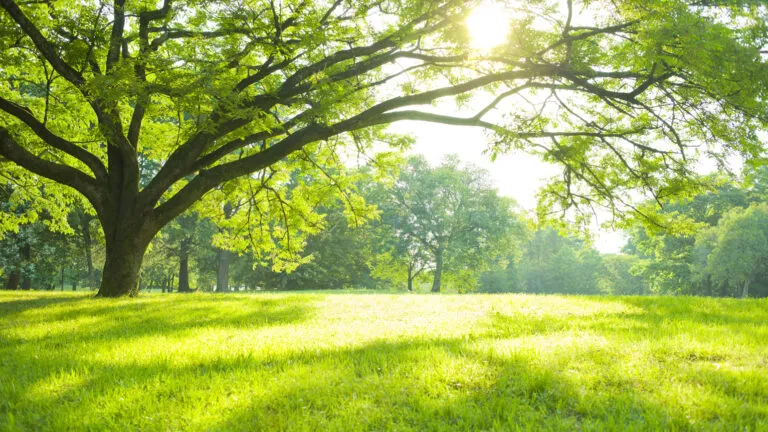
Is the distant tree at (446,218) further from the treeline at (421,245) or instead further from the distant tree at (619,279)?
the distant tree at (619,279)

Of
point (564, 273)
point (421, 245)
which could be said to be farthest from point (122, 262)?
point (564, 273)

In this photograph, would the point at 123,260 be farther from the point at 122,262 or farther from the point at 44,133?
the point at 44,133

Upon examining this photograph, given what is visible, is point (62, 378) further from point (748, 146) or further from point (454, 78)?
point (748, 146)

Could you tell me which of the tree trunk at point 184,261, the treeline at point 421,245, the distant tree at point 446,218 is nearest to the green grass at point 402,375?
the treeline at point 421,245

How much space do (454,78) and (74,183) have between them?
11154 millimetres

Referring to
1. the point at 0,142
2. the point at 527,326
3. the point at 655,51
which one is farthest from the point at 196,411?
the point at 0,142

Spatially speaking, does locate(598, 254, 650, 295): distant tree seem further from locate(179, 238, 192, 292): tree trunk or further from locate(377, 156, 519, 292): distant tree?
locate(179, 238, 192, 292): tree trunk

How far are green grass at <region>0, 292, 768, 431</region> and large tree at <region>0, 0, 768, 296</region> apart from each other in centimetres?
434

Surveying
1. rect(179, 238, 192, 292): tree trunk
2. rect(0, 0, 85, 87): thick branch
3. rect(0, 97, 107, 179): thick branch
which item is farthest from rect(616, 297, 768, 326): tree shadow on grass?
rect(179, 238, 192, 292): tree trunk

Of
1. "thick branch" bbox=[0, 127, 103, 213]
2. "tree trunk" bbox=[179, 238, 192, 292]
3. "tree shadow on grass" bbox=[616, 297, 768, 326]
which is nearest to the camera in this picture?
"tree shadow on grass" bbox=[616, 297, 768, 326]

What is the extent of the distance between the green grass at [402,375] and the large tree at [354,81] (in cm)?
434

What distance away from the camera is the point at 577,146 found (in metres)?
12.1

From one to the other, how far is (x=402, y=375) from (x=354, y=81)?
960 centimetres

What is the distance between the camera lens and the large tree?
8523 mm
